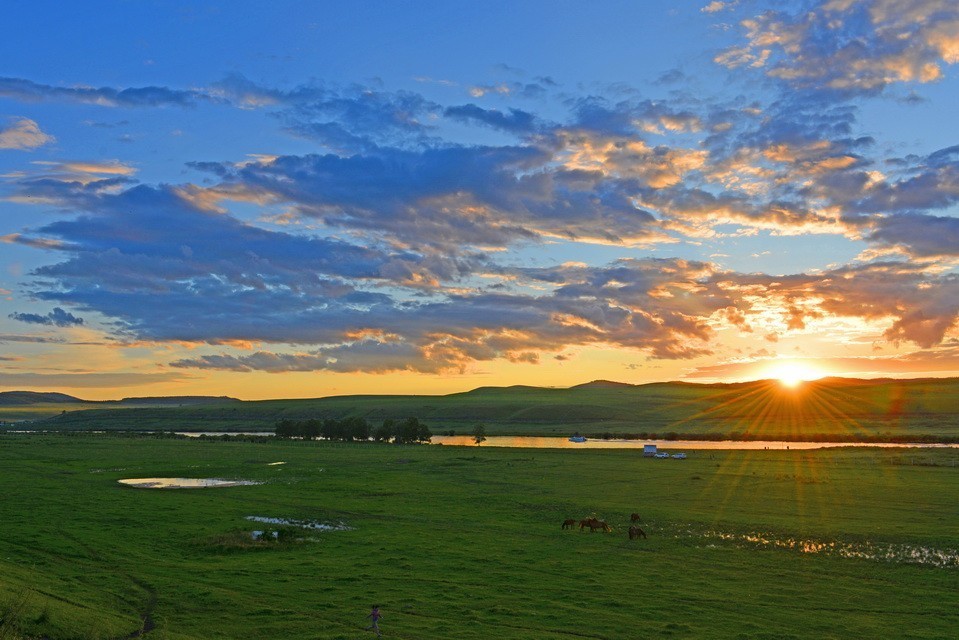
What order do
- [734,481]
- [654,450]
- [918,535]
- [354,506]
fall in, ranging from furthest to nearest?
1. [654,450]
2. [734,481]
3. [354,506]
4. [918,535]

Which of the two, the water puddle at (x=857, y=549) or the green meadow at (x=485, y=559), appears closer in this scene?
the green meadow at (x=485, y=559)

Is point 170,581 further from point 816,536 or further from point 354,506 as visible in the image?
point 816,536

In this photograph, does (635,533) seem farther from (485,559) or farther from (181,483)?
(181,483)

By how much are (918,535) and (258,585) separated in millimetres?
36064

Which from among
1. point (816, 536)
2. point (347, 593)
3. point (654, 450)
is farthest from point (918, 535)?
point (654, 450)

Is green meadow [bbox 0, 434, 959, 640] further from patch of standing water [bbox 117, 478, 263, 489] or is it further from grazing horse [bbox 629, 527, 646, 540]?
patch of standing water [bbox 117, 478, 263, 489]

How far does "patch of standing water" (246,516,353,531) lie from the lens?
145 feet

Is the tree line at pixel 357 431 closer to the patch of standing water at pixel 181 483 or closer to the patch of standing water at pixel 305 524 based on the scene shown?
the patch of standing water at pixel 181 483

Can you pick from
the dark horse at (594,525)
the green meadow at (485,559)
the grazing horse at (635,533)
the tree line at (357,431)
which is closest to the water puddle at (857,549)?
the green meadow at (485,559)

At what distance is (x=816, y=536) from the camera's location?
1588 inches

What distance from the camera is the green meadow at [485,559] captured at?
24.4 meters

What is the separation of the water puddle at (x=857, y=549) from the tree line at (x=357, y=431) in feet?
373

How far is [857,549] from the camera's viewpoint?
3675 centimetres

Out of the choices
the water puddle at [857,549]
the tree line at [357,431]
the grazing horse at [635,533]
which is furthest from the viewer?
the tree line at [357,431]
